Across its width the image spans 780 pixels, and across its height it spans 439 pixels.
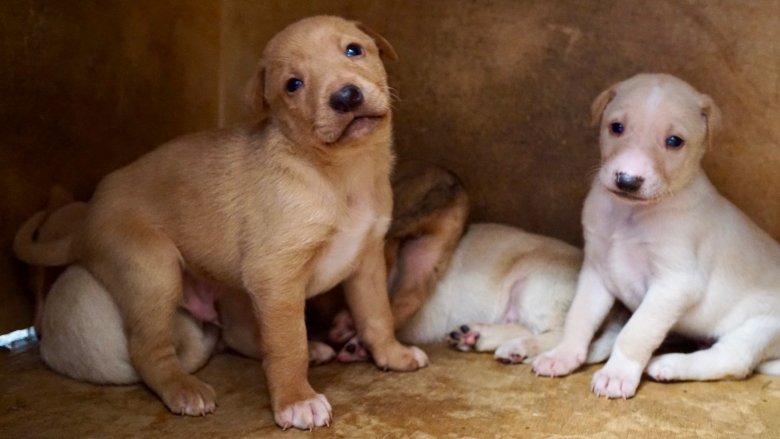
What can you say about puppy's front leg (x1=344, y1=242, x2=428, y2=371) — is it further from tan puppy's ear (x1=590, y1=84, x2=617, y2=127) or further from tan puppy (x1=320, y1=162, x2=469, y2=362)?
tan puppy's ear (x1=590, y1=84, x2=617, y2=127)

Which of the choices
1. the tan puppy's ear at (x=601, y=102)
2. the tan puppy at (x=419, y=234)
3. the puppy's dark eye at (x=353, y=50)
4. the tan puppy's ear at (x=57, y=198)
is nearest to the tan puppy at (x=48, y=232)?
the tan puppy's ear at (x=57, y=198)

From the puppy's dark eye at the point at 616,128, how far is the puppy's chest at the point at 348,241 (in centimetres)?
113

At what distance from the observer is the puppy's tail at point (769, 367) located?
4.36 meters

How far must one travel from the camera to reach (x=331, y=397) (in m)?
3.98

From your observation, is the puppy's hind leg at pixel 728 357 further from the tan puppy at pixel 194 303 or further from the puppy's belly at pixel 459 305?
the tan puppy at pixel 194 303

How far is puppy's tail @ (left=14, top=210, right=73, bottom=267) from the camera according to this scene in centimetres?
447

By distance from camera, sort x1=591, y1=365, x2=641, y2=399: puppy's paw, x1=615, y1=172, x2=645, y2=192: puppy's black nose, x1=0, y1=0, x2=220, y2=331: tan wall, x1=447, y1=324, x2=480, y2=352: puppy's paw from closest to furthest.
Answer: x1=615, y1=172, x2=645, y2=192: puppy's black nose → x1=591, y1=365, x2=641, y2=399: puppy's paw → x1=0, y1=0, x2=220, y2=331: tan wall → x1=447, y1=324, x2=480, y2=352: puppy's paw

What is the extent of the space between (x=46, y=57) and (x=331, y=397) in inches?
93.8

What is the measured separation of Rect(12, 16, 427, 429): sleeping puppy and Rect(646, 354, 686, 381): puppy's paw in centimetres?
111

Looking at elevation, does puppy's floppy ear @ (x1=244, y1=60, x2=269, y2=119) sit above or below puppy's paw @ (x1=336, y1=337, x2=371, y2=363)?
above

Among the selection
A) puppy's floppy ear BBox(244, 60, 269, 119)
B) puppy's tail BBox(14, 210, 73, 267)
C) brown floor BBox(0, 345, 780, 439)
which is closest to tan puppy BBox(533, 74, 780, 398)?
brown floor BBox(0, 345, 780, 439)

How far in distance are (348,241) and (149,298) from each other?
35.7 inches

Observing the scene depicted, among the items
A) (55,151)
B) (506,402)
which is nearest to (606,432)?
(506,402)

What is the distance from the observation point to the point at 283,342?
12.3ft
